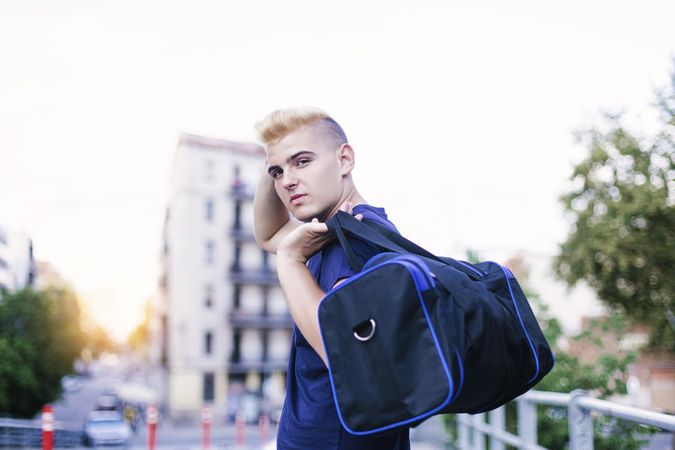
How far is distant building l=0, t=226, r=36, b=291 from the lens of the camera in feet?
53.6

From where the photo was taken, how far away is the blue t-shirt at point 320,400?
165 centimetres

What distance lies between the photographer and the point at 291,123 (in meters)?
1.90

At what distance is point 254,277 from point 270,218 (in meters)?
43.4

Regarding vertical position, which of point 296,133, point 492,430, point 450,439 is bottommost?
point 450,439

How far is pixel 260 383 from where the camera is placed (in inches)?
1768

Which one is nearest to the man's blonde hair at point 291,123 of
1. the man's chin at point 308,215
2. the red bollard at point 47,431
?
the man's chin at point 308,215

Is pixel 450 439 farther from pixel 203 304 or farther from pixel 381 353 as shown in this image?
pixel 203 304

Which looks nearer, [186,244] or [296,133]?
[296,133]

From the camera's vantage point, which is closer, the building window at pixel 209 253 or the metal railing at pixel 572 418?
the metal railing at pixel 572 418

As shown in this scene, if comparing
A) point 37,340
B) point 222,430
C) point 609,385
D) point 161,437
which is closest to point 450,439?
point 609,385

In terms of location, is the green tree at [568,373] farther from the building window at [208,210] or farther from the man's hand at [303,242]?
the building window at [208,210]

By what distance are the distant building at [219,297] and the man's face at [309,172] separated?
42.2 metres

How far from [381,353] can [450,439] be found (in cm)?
812

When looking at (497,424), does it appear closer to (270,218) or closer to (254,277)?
(270,218)
